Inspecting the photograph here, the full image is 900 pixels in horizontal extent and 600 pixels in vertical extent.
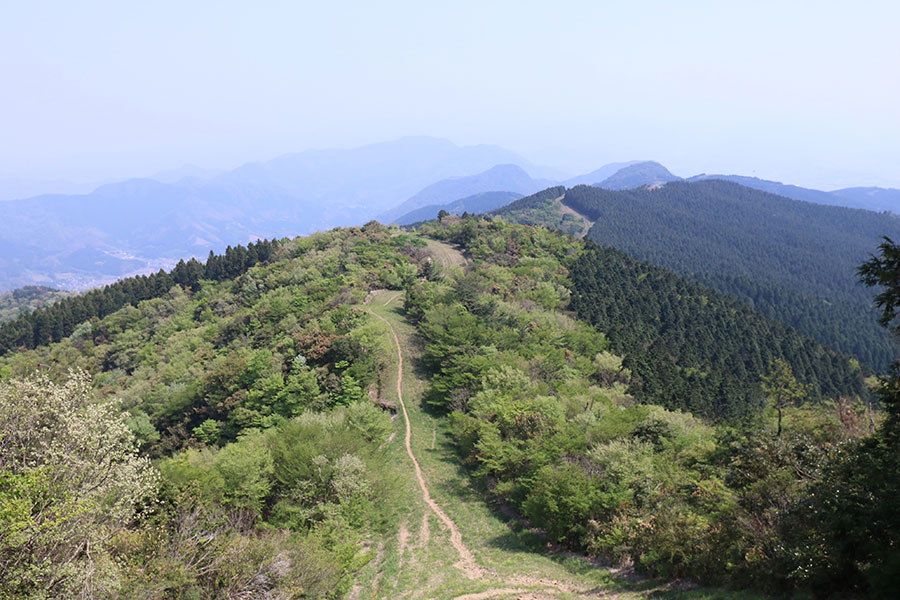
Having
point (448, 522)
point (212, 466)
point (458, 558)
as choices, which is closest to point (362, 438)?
point (448, 522)

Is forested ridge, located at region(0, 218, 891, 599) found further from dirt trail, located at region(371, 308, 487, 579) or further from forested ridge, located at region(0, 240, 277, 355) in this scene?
forested ridge, located at region(0, 240, 277, 355)

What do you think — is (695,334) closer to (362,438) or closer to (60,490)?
(362,438)

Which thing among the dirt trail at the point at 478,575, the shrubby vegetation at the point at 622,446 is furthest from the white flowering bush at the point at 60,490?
the shrubby vegetation at the point at 622,446

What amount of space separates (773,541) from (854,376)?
115941 mm

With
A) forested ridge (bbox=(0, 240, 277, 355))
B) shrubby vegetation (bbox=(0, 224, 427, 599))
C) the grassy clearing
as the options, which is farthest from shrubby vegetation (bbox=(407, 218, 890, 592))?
forested ridge (bbox=(0, 240, 277, 355))

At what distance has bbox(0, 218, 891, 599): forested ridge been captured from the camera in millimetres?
18484

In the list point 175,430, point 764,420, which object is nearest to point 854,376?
point 764,420

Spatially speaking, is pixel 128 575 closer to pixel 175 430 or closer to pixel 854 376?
pixel 175 430

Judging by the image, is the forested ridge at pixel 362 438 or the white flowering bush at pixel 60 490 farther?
the forested ridge at pixel 362 438

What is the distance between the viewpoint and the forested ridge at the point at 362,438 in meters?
18.5

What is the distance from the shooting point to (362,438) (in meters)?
38.7

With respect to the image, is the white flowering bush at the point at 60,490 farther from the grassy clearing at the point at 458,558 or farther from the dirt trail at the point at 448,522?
the dirt trail at the point at 448,522

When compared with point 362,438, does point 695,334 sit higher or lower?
lower

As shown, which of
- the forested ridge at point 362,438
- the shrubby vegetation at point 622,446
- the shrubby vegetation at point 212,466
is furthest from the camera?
the shrubby vegetation at point 622,446
